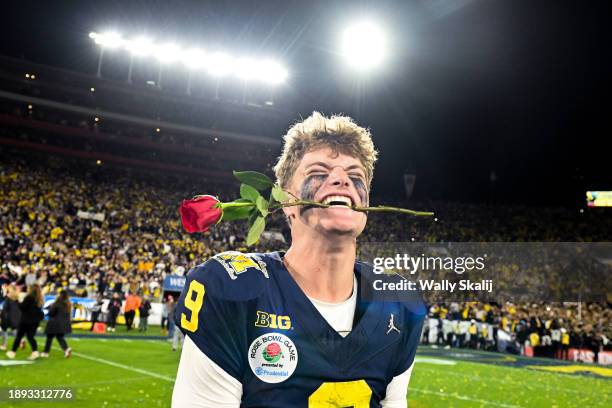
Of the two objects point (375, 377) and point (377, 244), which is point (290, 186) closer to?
point (377, 244)

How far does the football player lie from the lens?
6.57 ft

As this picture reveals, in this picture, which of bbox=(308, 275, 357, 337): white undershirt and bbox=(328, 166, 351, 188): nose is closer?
bbox=(328, 166, 351, 188): nose

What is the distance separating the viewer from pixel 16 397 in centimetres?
844

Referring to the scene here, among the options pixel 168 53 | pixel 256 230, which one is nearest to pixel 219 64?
pixel 168 53

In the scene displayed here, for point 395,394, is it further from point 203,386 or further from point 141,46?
point 141,46

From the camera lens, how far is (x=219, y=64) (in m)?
38.7

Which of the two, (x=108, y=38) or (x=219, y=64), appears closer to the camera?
(x=108, y=38)

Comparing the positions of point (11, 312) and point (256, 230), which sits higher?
point (256, 230)

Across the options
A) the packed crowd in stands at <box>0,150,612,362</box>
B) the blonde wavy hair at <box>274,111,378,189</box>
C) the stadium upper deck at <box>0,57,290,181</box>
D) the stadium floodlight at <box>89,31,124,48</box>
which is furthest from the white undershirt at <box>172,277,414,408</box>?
the stadium floodlight at <box>89,31,124,48</box>

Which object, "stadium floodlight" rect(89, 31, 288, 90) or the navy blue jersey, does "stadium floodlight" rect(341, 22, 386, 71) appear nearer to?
"stadium floodlight" rect(89, 31, 288, 90)

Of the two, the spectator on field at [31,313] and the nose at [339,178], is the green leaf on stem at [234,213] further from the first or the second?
the spectator on field at [31,313]

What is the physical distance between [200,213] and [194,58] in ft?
126

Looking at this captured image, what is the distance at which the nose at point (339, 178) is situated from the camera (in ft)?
6.82

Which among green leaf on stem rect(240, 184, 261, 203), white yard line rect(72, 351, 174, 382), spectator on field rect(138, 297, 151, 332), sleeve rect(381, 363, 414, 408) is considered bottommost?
white yard line rect(72, 351, 174, 382)
